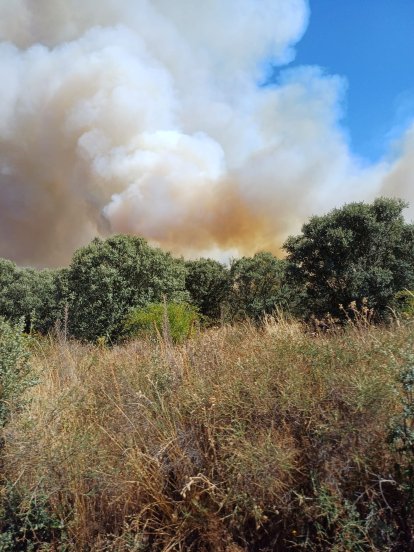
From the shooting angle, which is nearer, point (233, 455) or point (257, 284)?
point (233, 455)

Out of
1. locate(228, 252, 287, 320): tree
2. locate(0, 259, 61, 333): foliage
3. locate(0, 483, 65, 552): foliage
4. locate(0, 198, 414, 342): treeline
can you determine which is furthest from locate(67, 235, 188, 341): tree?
locate(0, 483, 65, 552): foliage

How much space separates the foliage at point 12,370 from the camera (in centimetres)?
401

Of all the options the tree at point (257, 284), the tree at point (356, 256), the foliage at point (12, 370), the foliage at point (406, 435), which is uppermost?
the tree at point (257, 284)

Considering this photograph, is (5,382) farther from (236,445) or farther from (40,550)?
(236,445)

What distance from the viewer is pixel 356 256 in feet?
55.1

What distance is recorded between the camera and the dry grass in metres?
2.75

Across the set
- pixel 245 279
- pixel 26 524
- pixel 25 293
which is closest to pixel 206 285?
pixel 245 279

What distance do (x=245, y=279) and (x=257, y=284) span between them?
108 cm

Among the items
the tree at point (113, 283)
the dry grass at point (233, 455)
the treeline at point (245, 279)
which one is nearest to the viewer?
the dry grass at point (233, 455)

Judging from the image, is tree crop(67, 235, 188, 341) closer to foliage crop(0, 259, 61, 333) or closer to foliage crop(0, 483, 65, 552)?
foliage crop(0, 259, 61, 333)

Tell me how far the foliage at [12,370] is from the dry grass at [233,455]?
0.16 metres

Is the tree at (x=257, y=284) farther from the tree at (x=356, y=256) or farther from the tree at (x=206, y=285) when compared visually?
the tree at (x=206, y=285)

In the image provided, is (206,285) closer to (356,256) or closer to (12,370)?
(356,256)

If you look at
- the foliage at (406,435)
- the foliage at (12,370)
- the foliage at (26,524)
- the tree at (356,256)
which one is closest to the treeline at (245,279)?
the tree at (356,256)
